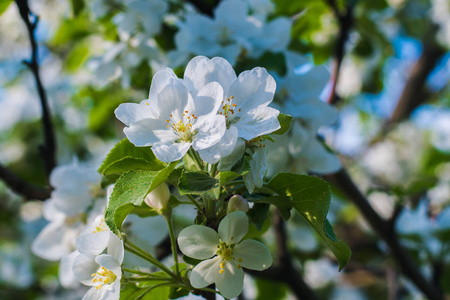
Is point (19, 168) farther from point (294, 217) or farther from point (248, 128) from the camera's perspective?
point (248, 128)

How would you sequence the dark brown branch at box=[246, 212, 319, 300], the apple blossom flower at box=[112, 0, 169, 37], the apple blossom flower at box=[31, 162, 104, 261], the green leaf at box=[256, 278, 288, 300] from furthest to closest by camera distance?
the green leaf at box=[256, 278, 288, 300], the dark brown branch at box=[246, 212, 319, 300], the apple blossom flower at box=[112, 0, 169, 37], the apple blossom flower at box=[31, 162, 104, 261]

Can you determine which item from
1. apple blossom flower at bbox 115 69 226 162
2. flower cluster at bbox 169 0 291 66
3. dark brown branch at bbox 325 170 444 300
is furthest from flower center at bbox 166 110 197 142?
dark brown branch at bbox 325 170 444 300

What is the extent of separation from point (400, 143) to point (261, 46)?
414cm

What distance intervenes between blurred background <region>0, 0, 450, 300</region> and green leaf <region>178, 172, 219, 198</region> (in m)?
0.60

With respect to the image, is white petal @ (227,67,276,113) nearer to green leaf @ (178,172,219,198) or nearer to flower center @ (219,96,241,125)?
flower center @ (219,96,241,125)

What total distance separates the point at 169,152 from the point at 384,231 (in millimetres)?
1514

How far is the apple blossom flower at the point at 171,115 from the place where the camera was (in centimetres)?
82

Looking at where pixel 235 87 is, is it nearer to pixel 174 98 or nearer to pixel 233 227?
pixel 174 98

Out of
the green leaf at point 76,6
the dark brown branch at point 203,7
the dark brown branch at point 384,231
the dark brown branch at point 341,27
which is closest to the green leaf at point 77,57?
the green leaf at point 76,6

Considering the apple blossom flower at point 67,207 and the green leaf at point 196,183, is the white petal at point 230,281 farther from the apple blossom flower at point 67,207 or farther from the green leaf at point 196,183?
the apple blossom flower at point 67,207

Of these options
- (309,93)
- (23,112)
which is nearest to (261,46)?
(309,93)

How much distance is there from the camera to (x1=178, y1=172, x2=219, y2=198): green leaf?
0.76m

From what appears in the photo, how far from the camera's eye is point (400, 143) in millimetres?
5125

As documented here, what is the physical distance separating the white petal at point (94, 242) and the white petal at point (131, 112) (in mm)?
214
